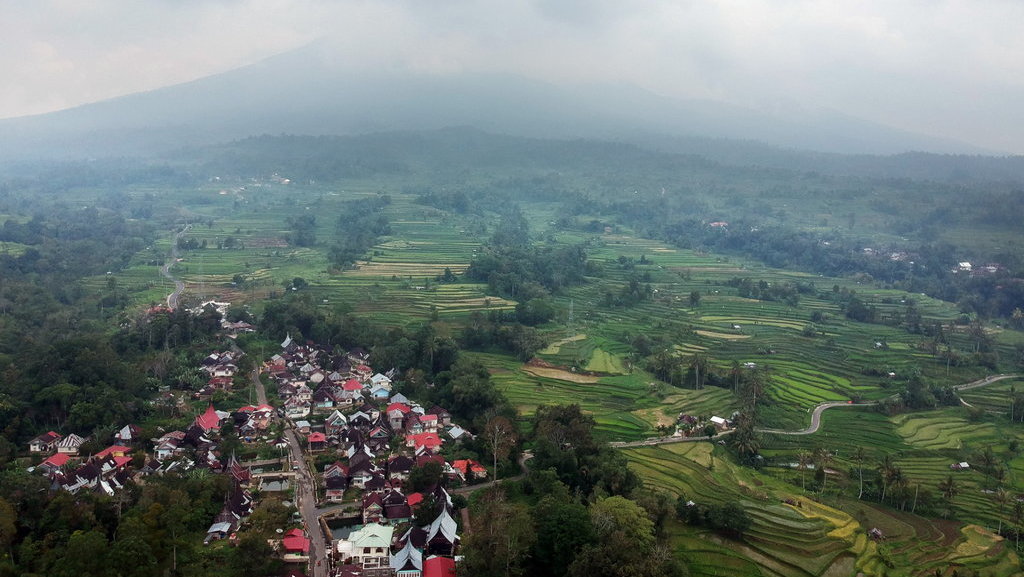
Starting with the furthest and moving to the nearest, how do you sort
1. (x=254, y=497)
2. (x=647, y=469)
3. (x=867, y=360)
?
(x=867, y=360) < (x=647, y=469) < (x=254, y=497)

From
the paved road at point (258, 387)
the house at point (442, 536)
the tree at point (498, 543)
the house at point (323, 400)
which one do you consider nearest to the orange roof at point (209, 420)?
the paved road at point (258, 387)

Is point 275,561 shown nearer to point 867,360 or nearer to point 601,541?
point 601,541

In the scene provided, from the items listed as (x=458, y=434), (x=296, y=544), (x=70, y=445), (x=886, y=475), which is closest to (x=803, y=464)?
(x=886, y=475)

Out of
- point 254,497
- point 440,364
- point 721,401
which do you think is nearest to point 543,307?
point 440,364

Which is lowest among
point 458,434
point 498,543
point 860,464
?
point 860,464

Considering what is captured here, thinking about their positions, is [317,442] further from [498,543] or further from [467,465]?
[498,543]

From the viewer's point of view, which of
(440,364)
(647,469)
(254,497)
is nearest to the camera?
(254,497)

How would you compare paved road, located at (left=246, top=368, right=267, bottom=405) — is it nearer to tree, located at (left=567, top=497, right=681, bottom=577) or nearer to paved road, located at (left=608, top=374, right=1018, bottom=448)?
paved road, located at (left=608, top=374, right=1018, bottom=448)
